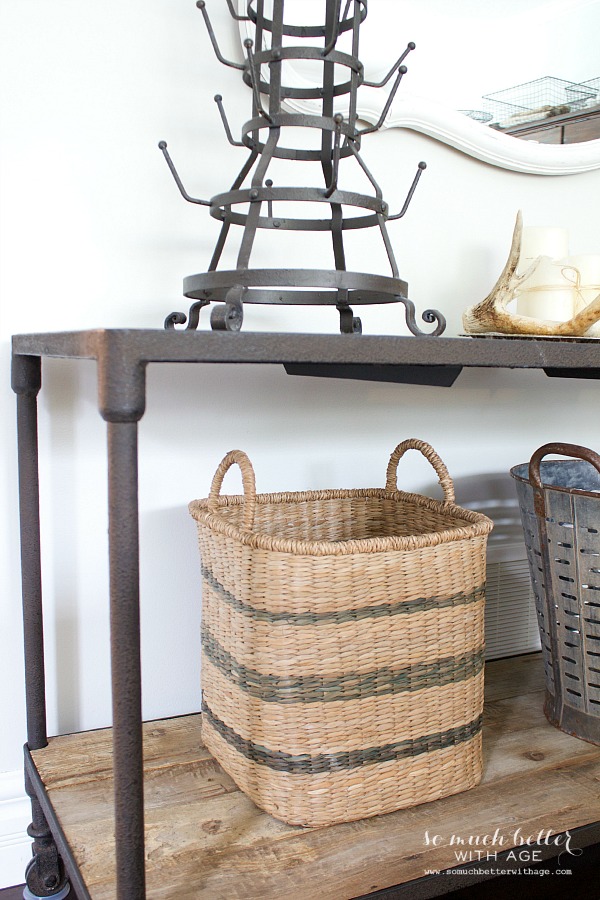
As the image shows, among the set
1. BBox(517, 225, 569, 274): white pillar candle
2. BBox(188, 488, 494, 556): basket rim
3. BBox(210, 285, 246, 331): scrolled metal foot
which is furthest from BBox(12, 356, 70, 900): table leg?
BBox(517, 225, 569, 274): white pillar candle

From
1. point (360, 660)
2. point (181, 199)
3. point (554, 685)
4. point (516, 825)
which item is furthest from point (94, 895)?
point (181, 199)

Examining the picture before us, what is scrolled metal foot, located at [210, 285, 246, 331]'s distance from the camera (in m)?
0.88

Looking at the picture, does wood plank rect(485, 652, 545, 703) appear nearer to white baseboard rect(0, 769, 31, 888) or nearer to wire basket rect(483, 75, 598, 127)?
white baseboard rect(0, 769, 31, 888)

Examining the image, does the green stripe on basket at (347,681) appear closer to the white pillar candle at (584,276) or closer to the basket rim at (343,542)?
the basket rim at (343,542)

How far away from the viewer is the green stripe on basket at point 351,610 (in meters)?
0.98

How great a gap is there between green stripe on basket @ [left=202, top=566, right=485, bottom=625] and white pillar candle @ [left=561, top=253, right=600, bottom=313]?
19.6 inches

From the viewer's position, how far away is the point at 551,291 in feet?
4.11

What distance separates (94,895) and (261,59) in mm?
1027

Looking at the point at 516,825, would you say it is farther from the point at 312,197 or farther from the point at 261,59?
the point at 261,59

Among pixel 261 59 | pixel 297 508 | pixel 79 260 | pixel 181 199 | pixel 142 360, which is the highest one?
pixel 261 59

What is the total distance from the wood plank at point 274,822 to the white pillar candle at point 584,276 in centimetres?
68

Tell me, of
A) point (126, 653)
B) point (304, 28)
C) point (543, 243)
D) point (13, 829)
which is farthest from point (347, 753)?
point (304, 28)

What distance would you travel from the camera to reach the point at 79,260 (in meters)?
1.21

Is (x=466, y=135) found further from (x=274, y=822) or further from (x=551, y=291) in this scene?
(x=274, y=822)
